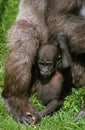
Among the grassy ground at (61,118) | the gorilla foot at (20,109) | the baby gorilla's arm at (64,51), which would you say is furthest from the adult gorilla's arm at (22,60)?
the baby gorilla's arm at (64,51)

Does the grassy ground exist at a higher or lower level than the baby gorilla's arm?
lower

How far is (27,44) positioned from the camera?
6.34 m

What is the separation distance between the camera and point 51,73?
6305 millimetres

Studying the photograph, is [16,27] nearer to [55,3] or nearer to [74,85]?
[55,3]

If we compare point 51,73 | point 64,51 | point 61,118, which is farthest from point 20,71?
point 61,118

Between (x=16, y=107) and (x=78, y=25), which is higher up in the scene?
(x=78, y=25)

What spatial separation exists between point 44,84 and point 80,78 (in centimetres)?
53

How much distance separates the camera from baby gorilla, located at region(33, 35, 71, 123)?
6176 mm

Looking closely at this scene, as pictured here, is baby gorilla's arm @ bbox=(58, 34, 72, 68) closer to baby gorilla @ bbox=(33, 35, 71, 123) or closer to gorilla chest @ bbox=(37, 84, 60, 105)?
baby gorilla @ bbox=(33, 35, 71, 123)

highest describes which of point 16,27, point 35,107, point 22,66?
point 16,27

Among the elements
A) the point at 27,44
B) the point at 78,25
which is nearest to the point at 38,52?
the point at 27,44

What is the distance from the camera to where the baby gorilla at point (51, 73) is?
6.18 meters

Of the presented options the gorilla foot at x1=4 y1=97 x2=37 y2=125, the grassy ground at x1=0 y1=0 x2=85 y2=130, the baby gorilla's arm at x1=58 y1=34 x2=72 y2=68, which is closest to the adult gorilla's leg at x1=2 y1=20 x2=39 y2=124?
the gorilla foot at x1=4 y1=97 x2=37 y2=125

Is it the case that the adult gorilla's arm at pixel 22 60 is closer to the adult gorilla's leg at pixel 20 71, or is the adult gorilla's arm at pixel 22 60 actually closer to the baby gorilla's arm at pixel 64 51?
the adult gorilla's leg at pixel 20 71
